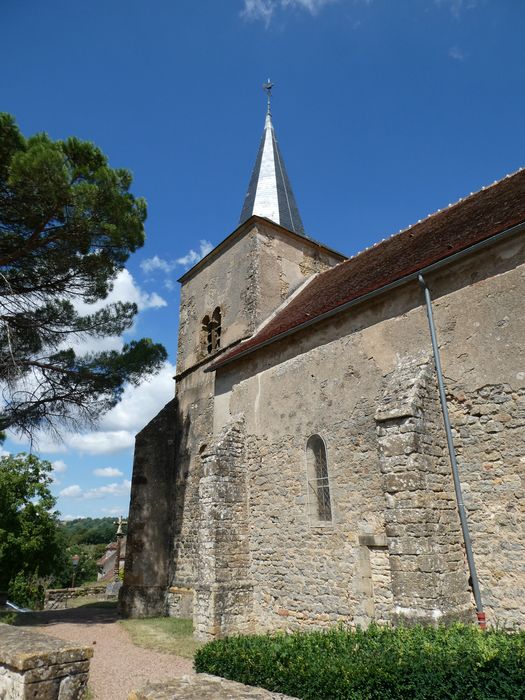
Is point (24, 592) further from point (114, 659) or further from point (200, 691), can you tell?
point (200, 691)

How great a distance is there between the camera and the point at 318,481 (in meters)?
9.30

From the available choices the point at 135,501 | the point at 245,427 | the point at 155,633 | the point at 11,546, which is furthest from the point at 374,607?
the point at 11,546

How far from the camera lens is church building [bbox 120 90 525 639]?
21.5ft

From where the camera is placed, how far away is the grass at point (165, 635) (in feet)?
30.1

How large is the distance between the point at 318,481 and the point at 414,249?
5.19m

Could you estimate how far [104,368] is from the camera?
12.9m

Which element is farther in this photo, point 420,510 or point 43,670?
point 420,510

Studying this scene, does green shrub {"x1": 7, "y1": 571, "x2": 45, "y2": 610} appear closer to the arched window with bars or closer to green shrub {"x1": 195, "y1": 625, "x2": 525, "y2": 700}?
the arched window with bars

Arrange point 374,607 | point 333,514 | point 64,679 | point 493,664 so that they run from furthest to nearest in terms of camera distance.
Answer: point 333,514 < point 374,607 < point 493,664 < point 64,679

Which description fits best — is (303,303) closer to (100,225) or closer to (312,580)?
(100,225)

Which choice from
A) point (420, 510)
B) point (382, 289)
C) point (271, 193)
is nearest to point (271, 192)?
point (271, 193)

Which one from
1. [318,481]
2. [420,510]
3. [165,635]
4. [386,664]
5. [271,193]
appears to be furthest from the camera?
[271,193]

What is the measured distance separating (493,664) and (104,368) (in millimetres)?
11061

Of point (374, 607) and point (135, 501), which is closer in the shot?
point (374, 607)
